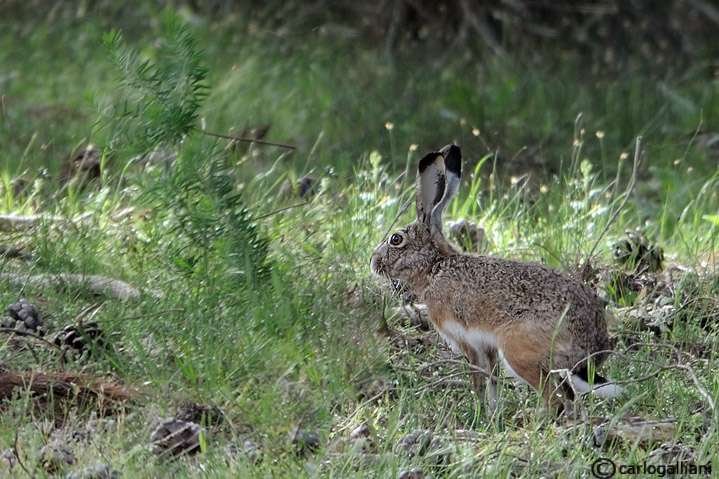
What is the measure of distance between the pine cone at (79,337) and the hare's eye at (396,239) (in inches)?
50.8

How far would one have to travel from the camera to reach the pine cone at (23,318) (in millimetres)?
4469

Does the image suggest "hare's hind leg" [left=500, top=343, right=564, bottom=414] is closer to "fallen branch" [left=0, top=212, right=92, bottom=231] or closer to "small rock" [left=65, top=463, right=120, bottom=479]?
"small rock" [left=65, top=463, right=120, bottom=479]

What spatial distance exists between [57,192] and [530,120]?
13.5 feet

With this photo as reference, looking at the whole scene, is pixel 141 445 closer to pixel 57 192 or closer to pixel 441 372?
pixel 441 372

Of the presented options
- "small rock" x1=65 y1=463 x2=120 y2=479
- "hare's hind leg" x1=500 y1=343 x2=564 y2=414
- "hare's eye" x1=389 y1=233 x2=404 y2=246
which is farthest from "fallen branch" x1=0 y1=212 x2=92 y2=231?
"hare's hind leg" x1=500 y1=343 x2=564 y2=414

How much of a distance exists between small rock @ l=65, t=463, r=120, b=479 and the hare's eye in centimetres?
181

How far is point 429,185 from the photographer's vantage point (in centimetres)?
481

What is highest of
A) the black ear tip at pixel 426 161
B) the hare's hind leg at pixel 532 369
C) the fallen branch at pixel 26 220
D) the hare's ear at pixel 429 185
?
the black ear tip at pixel 426 161

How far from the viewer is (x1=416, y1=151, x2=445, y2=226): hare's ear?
4.78 m

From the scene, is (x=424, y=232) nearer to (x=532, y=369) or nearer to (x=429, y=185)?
(x=429, y=185)

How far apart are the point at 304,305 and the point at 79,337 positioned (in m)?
0.92

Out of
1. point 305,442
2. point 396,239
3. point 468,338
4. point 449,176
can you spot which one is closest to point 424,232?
point 396,239

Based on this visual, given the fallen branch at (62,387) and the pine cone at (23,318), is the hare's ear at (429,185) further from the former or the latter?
the pine cone at (23,318)

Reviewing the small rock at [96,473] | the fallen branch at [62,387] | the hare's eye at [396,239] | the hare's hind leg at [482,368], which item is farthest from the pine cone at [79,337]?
the hare's hind leg at [482,368]
